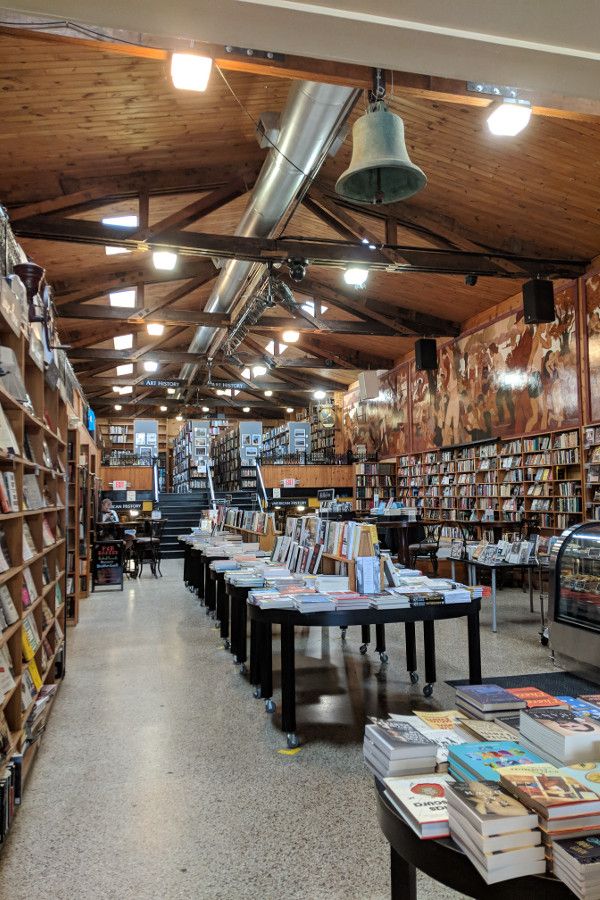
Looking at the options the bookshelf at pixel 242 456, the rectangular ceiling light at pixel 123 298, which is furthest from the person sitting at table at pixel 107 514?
the bookshelf at pixel 242 456

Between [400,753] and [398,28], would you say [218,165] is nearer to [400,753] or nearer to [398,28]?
[398,28]

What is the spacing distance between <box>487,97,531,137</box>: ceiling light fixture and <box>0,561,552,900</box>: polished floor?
4.38 m

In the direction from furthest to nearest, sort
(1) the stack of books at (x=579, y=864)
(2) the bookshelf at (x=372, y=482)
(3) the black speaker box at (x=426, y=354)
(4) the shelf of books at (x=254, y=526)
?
(2) the bookshelf at (x=372, y=482) → (3) the black speaker box at (x=426, y=354) → (4) the shelf of books at (x=254, y=526) → (1) the stack of books at (x=579, y=864)

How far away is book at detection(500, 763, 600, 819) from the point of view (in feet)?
3.87

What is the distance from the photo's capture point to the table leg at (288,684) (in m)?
3.42

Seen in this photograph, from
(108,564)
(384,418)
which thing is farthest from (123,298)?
(384,418)

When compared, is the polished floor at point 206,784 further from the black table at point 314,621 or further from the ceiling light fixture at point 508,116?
the ceiling light fixture at point 508,116

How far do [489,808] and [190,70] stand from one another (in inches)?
198

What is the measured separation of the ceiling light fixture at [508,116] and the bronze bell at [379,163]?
1640 mm

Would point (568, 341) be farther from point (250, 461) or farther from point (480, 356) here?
Answer: point (250, 461)

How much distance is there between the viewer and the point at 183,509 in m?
16.4

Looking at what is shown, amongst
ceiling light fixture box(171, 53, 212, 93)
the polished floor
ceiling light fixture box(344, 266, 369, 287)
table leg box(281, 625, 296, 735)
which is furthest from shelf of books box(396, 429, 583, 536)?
ceiling light fixture box(171, 53, 212, 93)

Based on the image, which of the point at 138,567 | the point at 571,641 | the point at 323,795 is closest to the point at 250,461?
the point at 138,567

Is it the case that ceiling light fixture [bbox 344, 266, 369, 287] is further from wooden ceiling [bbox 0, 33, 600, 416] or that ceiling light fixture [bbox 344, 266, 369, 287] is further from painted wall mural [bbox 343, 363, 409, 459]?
painted wall mural [bbox 343, 363, 409, 459]
